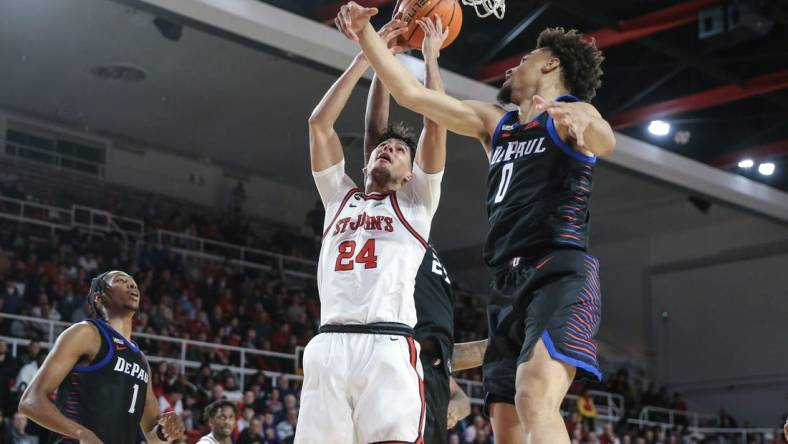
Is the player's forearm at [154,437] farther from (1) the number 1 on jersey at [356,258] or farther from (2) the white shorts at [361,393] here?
(1) the number 1 on jersey at [356,258]

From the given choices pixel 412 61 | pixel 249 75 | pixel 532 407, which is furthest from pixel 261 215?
pixel 532 407

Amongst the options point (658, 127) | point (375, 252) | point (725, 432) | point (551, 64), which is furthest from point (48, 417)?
point (725, 432)

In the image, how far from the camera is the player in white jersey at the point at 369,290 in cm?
439

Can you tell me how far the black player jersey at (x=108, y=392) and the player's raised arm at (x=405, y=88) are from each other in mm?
2541

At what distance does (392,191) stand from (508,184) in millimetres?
781

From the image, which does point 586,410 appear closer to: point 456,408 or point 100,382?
point 456,408

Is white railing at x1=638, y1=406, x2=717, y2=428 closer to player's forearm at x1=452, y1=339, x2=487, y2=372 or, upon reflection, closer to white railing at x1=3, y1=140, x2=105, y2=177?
white railing at x1=3, y1=140, x2=105, y2=177

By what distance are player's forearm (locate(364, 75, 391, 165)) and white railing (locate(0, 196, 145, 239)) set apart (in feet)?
45.2

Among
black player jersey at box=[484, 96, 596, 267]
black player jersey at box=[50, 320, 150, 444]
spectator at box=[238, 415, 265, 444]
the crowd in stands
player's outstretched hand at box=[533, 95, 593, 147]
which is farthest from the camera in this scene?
the crowd in stands

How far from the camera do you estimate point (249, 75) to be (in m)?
18.4

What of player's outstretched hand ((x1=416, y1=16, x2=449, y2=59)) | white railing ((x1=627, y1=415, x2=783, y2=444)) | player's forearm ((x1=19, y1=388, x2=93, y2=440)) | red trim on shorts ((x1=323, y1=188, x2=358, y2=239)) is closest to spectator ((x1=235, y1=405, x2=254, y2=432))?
player's forearm ((x1=19, y1=388, x2=93, y2=440))

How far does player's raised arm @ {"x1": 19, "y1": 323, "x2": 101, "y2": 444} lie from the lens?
17.8 ft

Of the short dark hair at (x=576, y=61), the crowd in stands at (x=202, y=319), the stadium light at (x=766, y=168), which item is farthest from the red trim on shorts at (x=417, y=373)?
the stadium light at (x=766, y=168)

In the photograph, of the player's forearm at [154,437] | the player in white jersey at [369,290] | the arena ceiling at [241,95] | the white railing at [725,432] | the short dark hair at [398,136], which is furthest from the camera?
the white railing at [725,432]
